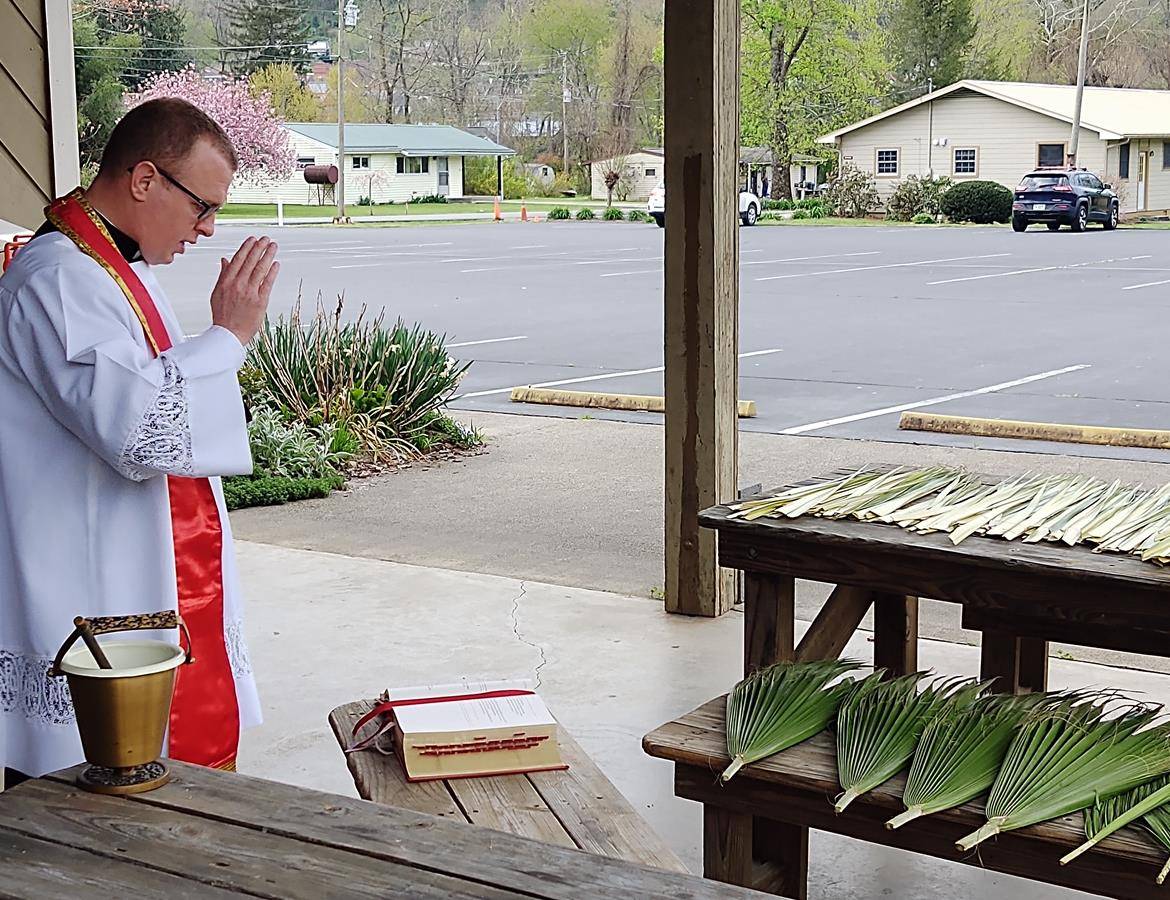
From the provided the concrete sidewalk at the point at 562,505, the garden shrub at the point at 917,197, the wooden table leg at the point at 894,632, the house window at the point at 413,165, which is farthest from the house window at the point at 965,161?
the wooden table leg at the point at 894,632

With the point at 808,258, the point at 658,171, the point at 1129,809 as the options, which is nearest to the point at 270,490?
the point at 1129,809

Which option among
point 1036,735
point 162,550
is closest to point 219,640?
point 162,550

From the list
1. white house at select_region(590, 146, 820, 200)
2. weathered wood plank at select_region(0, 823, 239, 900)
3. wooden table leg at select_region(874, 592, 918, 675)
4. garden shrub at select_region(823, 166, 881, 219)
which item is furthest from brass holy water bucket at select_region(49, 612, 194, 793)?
garden shrub at select_region(823, 166, 881, 219)

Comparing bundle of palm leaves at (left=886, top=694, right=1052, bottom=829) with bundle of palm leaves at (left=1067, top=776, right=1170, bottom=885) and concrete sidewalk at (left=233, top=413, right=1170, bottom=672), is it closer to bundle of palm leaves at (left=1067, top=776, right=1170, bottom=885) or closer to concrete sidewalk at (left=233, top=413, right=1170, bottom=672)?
bundle of palm leaves at (left=1067, top=776, right=1170, bottom=885)

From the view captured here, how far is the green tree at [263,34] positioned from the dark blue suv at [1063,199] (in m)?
33.4

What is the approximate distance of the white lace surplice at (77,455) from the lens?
2.77 m

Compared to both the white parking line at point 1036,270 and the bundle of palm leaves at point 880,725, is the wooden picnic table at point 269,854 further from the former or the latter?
the white parking line at point 1036,270

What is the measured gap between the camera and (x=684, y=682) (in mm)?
5340

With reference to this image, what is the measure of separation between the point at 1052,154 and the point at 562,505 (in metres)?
28.8

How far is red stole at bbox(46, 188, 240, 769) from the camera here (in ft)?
9.78

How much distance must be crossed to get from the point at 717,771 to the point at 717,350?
299 centimetres

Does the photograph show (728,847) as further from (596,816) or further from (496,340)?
(496,340)

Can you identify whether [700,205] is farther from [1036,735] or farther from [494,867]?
[494,867]

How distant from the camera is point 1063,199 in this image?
32219 millimetres
